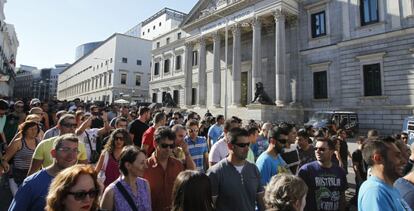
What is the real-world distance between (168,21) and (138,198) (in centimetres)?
5478

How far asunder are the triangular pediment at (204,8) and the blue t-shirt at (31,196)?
29.7 meters

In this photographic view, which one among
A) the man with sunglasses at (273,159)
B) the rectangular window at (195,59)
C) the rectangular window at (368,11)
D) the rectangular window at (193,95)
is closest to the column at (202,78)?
the rectangular window at (193,95)

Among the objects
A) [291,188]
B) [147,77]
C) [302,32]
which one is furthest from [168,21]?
[291,188]

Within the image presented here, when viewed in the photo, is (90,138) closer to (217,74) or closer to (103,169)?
(103,169)

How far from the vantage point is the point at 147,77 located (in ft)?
199

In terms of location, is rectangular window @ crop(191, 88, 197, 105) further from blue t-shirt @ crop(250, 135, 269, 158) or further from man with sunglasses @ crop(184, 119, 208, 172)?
man with sunglasses @ crop(184, 119, 208, 172)

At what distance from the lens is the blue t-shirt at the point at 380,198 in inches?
95.8

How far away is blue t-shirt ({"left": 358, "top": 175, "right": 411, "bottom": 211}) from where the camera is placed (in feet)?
7.98

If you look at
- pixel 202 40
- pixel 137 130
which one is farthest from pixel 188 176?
pixel 202 40

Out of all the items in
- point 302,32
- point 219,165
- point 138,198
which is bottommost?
point 138,198

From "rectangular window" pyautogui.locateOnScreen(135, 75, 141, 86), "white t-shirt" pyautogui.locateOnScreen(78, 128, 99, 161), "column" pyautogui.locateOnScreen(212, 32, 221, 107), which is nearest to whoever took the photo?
"white t-shirt" pyautogui.locateOnScreen(78, 128, 99, 161)

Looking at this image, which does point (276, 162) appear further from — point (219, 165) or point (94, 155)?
point (94, 155)

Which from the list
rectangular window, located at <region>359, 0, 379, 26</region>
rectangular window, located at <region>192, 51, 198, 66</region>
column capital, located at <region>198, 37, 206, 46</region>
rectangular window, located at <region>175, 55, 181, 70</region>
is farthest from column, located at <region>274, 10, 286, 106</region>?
rectangular window, located at <region>175, 55, 181, 70</region>

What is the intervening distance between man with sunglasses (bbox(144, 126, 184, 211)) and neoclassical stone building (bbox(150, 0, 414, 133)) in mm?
18800
